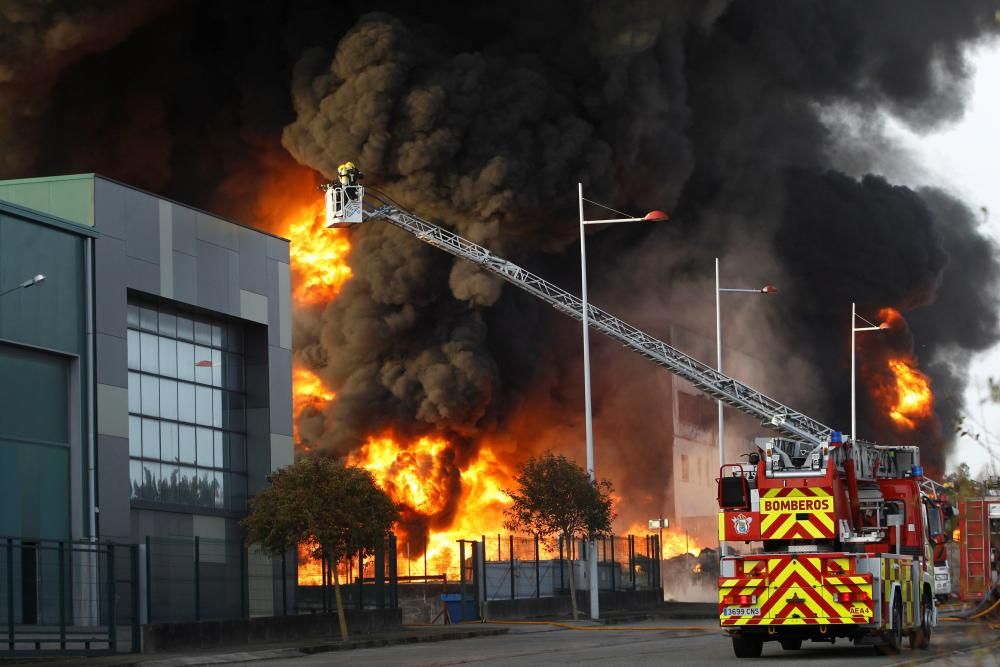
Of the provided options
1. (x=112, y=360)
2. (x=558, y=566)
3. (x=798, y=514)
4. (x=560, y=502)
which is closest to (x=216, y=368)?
(x=112, y=360)

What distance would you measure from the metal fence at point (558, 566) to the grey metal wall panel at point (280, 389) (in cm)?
617

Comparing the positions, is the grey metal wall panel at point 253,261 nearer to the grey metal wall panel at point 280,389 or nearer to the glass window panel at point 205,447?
the grey metal wall panel at point 280,389

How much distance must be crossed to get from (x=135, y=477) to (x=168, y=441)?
1.64m

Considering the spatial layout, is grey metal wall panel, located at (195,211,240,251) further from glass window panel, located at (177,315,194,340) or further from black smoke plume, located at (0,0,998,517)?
black smoke plume, located at (0,0,998,517)

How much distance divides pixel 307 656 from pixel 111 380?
25.7 feet

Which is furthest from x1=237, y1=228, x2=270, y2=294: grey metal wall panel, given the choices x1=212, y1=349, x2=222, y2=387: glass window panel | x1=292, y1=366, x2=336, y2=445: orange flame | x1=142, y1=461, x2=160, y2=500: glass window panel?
x1=292, y1=366, x2=336, y2=445: orange flame

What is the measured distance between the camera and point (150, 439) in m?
34.1

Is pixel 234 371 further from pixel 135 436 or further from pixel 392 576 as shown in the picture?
pixel 392 576

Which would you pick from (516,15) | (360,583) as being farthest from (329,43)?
(360,583)

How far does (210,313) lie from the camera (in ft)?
120

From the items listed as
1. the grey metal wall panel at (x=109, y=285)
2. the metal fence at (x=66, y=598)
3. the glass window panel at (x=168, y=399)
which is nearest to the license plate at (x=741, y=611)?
Answer: the metal fence at (x=66, y=598)

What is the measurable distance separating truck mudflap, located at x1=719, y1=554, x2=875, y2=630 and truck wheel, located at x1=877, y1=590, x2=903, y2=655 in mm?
991

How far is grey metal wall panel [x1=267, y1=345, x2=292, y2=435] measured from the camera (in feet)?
125

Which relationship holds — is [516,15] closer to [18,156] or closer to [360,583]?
[18,156]
